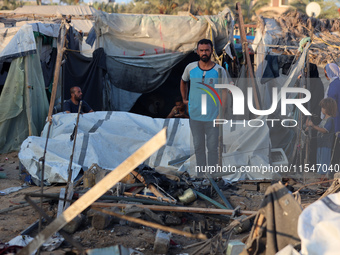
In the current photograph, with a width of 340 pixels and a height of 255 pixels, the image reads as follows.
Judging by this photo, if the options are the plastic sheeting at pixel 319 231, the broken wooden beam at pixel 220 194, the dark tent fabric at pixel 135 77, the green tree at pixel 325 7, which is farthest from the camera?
the green tree at pixel 325 7

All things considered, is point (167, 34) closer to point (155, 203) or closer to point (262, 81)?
point (262, 81)

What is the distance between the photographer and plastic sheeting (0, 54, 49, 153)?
8.34 meters

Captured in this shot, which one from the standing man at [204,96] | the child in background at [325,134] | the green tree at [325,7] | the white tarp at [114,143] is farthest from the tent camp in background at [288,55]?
the green tree at [325,7]

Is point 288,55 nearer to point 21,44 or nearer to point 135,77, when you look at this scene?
point 135,77

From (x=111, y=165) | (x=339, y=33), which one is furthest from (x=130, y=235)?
(x=339, y=33)

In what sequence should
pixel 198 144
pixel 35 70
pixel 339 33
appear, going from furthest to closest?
pixel 339 33 → pixel 35 70 → pixel 198 144

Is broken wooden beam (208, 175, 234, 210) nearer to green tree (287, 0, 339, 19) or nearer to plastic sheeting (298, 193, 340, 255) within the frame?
plastic sheeting (298, 193, 340, 255)

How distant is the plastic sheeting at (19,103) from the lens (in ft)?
27.3

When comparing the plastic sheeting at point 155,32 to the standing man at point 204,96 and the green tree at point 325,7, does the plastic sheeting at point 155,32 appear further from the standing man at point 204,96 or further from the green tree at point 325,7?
the green tree at point 325,7

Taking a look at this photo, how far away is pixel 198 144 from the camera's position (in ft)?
19.1

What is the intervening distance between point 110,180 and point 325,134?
5.49 metres

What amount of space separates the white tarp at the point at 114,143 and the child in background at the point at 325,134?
2.55 ft

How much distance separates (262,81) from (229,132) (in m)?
2.71

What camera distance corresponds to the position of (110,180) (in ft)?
6.18
